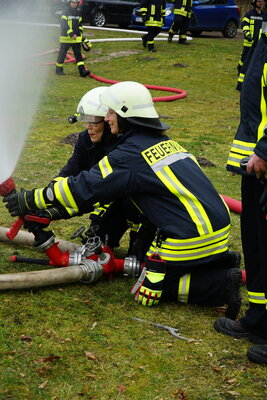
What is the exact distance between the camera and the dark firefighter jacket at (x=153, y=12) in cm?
1748

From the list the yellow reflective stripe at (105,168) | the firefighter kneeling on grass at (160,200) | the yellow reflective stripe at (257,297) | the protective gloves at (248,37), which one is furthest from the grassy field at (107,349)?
the protective gloves at (248,37)

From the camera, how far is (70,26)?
14680 mm

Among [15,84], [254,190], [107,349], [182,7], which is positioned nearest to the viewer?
[254,190]

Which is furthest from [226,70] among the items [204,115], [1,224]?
[1,224]

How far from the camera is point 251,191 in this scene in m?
3.76

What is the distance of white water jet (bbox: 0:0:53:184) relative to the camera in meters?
5.94

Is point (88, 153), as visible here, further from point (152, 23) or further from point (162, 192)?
point (152, 23)

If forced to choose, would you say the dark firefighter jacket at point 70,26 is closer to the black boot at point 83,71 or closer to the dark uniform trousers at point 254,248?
the black boot at point 83,71

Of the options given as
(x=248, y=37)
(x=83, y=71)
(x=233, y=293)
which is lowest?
(x=83, y=71)

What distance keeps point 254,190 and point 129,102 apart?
1221mm

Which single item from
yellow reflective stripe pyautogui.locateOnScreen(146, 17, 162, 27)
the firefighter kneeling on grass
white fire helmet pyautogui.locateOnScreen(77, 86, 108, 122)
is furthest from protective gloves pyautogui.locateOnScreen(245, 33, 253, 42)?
the firefighter kneeling on grass

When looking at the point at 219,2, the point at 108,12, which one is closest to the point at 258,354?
the point at 219,2

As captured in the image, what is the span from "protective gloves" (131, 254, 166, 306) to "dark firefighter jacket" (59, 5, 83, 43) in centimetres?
1099

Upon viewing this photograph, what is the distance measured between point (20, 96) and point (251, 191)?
370 inches
